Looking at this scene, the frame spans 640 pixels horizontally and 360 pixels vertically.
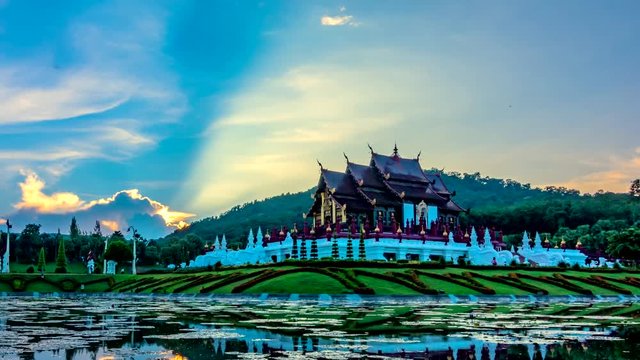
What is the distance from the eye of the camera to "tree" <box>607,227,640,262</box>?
67500mm

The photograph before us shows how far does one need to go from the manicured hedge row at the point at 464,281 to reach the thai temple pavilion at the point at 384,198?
1823cm

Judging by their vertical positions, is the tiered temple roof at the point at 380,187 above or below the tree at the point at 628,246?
above

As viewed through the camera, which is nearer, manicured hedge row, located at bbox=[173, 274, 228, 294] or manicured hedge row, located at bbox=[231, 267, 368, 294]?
manicured hedge row, located at bbox=[231, 267, 368, 294]

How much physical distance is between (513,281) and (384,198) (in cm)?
2595

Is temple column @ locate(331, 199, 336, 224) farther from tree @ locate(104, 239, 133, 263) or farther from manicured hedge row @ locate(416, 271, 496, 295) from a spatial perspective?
tree @ locate(104, 239, 133, 263)

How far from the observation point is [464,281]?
42.9m

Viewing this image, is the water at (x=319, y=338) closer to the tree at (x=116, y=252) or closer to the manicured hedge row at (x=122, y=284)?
the manicured hedge row at (x=122, y=284)

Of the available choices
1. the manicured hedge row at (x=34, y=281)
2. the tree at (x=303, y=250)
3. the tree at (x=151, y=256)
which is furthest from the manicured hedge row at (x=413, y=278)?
the tree at (x=151, y=256)

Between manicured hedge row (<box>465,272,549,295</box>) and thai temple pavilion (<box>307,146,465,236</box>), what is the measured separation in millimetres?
16810

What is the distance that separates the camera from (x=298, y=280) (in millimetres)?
40656

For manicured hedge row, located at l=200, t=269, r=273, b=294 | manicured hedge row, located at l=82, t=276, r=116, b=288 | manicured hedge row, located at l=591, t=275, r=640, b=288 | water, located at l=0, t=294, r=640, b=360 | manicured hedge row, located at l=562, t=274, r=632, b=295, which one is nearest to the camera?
water, located at l=0, t=294, r=640, b=360

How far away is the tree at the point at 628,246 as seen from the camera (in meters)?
67.5

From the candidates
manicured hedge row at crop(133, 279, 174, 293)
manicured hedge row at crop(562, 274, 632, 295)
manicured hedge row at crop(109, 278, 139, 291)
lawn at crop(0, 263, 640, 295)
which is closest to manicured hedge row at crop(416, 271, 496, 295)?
lawn at crop(0, 263, 640, 295)

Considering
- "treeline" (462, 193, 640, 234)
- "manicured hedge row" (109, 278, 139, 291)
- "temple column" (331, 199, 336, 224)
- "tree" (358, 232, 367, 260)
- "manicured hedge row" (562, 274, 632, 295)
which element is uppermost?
"treeline" (462, 193, 640, 234)
